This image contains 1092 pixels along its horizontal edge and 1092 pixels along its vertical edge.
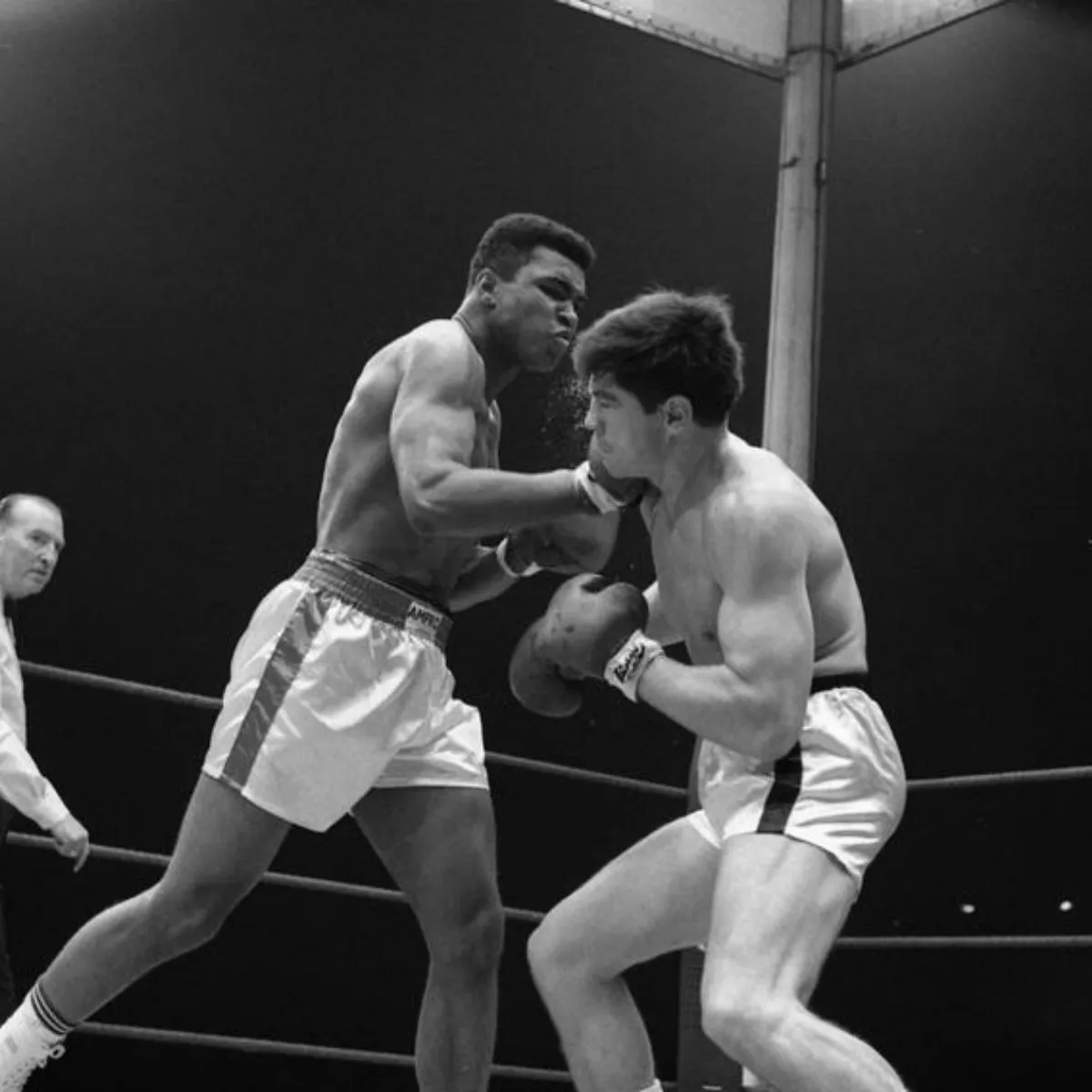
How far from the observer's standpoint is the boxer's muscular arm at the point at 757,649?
2.03 meters

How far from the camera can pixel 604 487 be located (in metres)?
2.38

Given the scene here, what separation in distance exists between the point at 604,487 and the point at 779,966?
2.27 ft

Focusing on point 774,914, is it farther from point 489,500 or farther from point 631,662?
point 489,500

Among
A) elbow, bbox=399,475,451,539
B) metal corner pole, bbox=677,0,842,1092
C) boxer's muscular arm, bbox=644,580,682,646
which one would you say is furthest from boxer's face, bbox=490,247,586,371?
metal corner pole, bbox=677,0,842,1092

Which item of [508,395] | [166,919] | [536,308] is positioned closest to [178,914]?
[166,919]

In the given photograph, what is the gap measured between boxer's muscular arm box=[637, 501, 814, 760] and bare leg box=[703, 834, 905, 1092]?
131 millimetres

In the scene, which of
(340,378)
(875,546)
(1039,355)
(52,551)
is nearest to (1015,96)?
(1039,355)

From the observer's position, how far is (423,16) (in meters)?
4.56

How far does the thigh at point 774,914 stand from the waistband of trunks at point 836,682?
207mm

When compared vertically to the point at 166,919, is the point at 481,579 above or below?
above

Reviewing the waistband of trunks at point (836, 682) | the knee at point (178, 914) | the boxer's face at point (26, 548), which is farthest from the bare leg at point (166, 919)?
the boxer's face at point (26, 548)

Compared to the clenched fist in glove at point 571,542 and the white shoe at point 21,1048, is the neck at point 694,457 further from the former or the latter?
the white shoe at point 21,1048

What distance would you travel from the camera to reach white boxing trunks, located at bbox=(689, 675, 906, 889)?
6.79 ft

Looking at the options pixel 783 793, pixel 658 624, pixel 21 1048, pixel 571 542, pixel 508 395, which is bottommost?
pixel 21 1048
